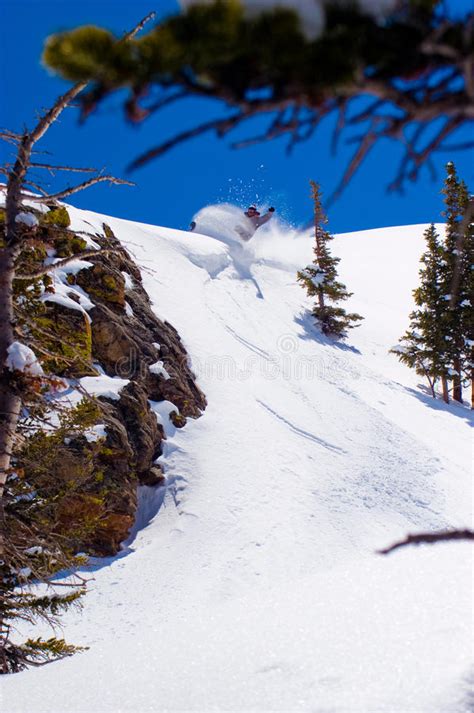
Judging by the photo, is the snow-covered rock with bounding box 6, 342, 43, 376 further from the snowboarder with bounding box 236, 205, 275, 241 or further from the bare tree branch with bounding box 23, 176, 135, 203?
the snowboarder with bounding box 236, 205, 275, 241

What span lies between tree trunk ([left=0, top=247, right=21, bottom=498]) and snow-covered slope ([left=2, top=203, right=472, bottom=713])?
149cm

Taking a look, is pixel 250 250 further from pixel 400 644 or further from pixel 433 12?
pixel 433 12

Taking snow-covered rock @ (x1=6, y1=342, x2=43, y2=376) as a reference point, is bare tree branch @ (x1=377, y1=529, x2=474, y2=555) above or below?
below

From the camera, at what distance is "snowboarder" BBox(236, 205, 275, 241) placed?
37312mm

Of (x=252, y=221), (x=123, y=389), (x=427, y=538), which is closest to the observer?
(x=427, y=538)

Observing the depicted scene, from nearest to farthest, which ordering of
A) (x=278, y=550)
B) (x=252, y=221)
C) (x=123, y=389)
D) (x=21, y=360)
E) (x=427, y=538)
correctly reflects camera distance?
(x=427, y=538), (x=21, y=360), (x=278, y=550), (x=123, y=389), (x=252, y=221)

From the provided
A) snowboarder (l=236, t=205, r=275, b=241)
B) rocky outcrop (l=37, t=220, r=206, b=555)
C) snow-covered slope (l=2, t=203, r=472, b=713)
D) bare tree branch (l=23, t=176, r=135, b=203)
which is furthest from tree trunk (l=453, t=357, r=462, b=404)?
bare tree branch (l=23, t=176, r=135, b=203)

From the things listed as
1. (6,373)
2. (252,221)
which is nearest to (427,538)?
(6,373)

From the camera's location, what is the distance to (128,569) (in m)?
9.60

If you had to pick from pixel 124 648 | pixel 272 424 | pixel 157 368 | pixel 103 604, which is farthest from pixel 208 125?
pixel 272 424

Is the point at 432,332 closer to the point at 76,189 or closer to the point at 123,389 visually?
the point at 123,389

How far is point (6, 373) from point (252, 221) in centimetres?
3571

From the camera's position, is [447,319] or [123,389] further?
[447,319]

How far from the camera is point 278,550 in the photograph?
33.2 ft
